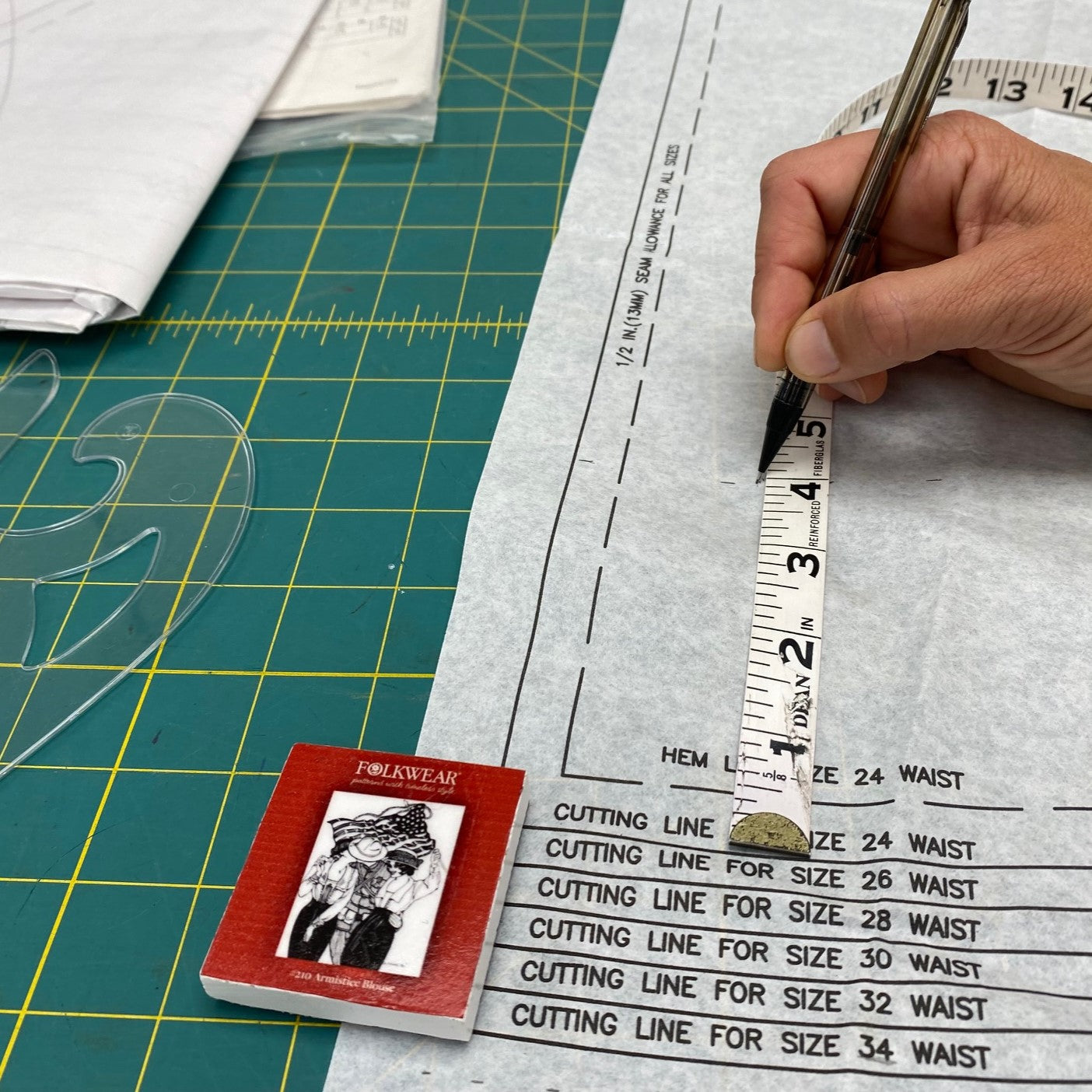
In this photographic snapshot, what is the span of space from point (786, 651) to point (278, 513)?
0.67 m

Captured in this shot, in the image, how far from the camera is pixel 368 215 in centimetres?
155

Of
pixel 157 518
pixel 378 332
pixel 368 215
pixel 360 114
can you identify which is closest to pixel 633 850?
pixel 157 518

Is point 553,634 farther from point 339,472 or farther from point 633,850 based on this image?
point 339,472

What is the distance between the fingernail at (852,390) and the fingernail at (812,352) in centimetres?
9

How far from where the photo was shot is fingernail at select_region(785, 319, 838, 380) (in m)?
1.03

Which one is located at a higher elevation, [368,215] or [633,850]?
[368,215]

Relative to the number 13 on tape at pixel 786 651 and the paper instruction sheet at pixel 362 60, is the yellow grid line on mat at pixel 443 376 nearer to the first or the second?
the paper instruction sheet at pixel 362 60

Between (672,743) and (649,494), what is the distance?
33 cm

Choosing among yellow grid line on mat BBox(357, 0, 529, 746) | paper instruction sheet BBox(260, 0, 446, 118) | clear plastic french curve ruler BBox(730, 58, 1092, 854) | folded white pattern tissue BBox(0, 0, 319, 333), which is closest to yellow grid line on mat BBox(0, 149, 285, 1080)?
yellow grid line on mat BBox(357, 0, 529, 746)

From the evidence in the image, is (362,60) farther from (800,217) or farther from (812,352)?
(812,352)

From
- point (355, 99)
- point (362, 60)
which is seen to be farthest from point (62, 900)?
point (362, 60)

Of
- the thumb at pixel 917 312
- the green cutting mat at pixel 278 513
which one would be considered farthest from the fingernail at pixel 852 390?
the green cutting mat at pixel 278 513

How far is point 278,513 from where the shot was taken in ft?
3.92

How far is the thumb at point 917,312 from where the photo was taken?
957 millimetres
